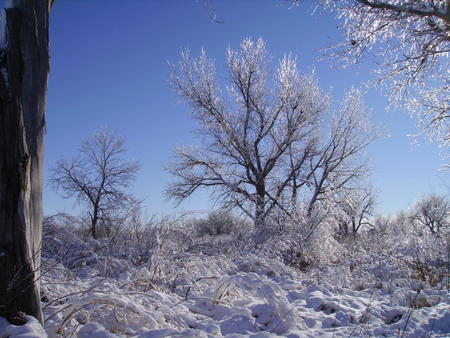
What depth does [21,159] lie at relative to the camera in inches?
78.7

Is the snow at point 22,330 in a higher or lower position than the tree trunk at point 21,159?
lower

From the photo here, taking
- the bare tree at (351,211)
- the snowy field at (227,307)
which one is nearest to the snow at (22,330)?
the snowy field at (227,307)

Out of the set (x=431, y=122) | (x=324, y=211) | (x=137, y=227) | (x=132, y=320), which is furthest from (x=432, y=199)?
(x=132, y=320)

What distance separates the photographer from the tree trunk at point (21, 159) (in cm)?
194

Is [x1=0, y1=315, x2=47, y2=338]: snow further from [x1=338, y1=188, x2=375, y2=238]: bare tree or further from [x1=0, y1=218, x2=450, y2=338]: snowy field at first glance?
[x1=338, y1=188, x2=375, y2=238]: bare tree

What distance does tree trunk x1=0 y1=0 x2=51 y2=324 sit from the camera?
1.94 m

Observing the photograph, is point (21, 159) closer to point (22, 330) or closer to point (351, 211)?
point (22, 330)

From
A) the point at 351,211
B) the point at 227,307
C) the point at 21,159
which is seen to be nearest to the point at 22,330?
the point at 21,159

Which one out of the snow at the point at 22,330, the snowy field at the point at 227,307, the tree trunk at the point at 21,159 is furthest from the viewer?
the snowy field at the point at 227,307

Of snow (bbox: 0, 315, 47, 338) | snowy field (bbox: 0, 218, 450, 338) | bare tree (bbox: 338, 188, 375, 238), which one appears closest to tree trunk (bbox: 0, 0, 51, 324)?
snow (bbox: 0, 315, 47, 338)

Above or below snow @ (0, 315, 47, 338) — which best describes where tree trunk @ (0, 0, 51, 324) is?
above

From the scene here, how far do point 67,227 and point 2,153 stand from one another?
Result: 619 cm

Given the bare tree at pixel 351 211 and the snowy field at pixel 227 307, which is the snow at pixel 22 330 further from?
the bare tree at pixel 351 211

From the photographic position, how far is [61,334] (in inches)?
82.4
